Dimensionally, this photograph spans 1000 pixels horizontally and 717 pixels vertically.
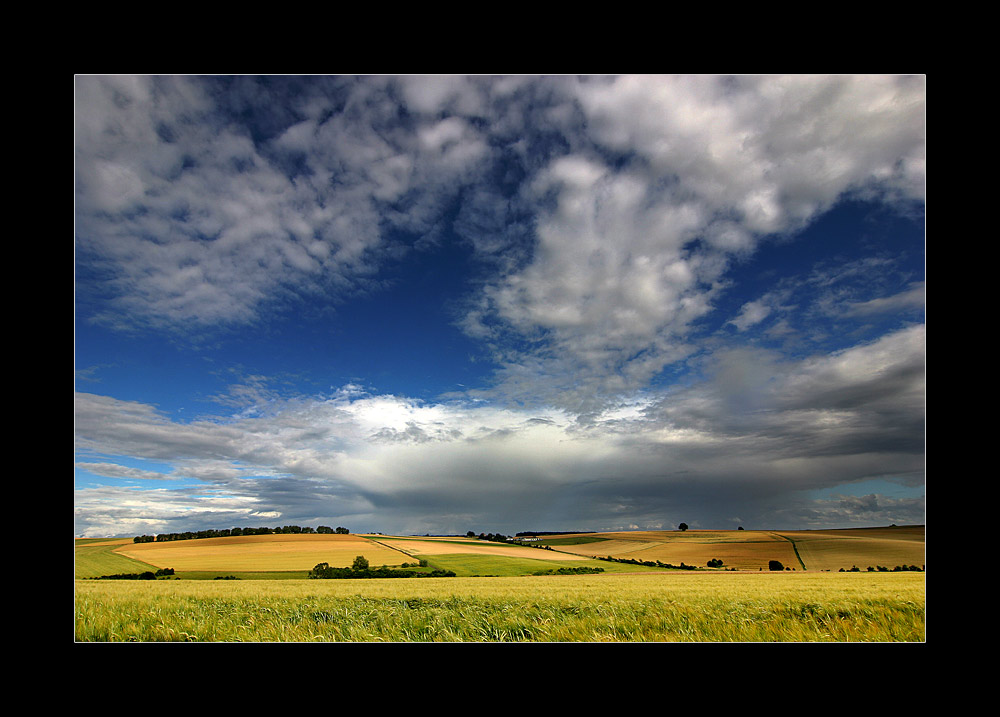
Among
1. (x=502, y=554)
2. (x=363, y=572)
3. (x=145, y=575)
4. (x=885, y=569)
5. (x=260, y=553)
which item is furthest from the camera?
(x=502, y=554)

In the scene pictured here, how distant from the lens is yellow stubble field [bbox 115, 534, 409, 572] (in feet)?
123

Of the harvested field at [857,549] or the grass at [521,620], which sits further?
the harvested field at [857,549]

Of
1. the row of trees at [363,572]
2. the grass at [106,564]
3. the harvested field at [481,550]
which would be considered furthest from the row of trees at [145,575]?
the harvested field at [481,550]

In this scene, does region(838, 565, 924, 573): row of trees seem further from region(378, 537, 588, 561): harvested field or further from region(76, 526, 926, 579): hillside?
region(378, 537, 588, 561): harvested field

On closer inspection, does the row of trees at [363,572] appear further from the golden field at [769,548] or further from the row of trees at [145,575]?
the golden field at [769,548]

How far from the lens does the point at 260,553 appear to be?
43.0 meters

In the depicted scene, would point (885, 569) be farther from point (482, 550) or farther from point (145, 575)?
point (145, 575)

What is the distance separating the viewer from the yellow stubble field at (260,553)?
123 ft

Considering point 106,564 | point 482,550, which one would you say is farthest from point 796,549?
point 106,564

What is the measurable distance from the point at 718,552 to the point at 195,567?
52.6 m
